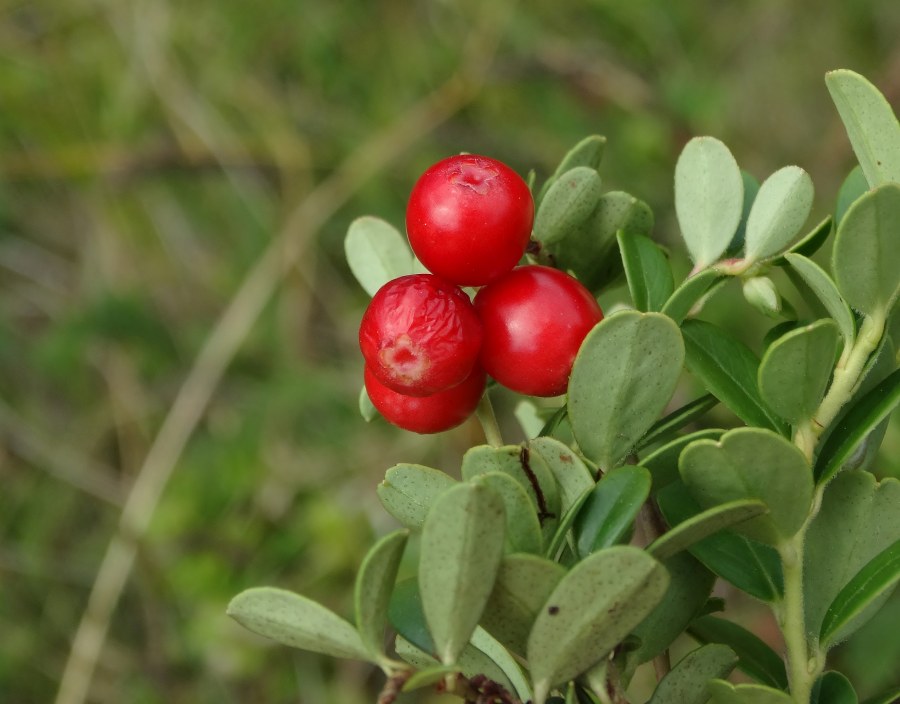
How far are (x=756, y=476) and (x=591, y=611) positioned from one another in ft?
0.36

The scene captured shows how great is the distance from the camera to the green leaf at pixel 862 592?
47 cm

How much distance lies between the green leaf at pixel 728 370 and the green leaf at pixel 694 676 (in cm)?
13

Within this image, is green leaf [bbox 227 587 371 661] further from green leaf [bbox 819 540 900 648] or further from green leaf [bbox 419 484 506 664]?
green leaf [bbox 819 540 900 648]

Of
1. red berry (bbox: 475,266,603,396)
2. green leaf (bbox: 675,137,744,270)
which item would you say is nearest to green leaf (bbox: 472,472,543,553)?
red berry (bbox: 475,266,603,396)

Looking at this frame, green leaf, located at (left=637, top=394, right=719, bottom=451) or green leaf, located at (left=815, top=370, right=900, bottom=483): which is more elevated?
green leaf, located at (left=637, top=394, right=719, bottom=451)

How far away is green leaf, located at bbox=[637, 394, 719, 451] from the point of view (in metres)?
0.55

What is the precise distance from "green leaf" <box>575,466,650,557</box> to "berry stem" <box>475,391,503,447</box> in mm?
85

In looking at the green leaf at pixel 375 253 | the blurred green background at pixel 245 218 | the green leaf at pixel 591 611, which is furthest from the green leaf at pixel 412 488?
the blurred green background at pixel 245 218

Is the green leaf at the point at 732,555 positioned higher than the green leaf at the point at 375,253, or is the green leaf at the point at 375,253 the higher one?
the green leaf at the point at 375,253

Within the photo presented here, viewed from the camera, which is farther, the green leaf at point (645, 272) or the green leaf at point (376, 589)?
the green leaf at point (645, 272)

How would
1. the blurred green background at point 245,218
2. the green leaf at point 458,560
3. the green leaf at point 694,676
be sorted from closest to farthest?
the green leaf at point 458,560 < the green leaf at point 694,676 < the blurred green background at point 245,218

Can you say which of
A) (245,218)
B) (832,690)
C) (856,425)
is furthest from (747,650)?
(245,218)

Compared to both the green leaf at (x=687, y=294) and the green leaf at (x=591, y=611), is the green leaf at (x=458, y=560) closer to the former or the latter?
the green leaf at (x=591, y=611)

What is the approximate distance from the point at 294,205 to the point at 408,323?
212cm
